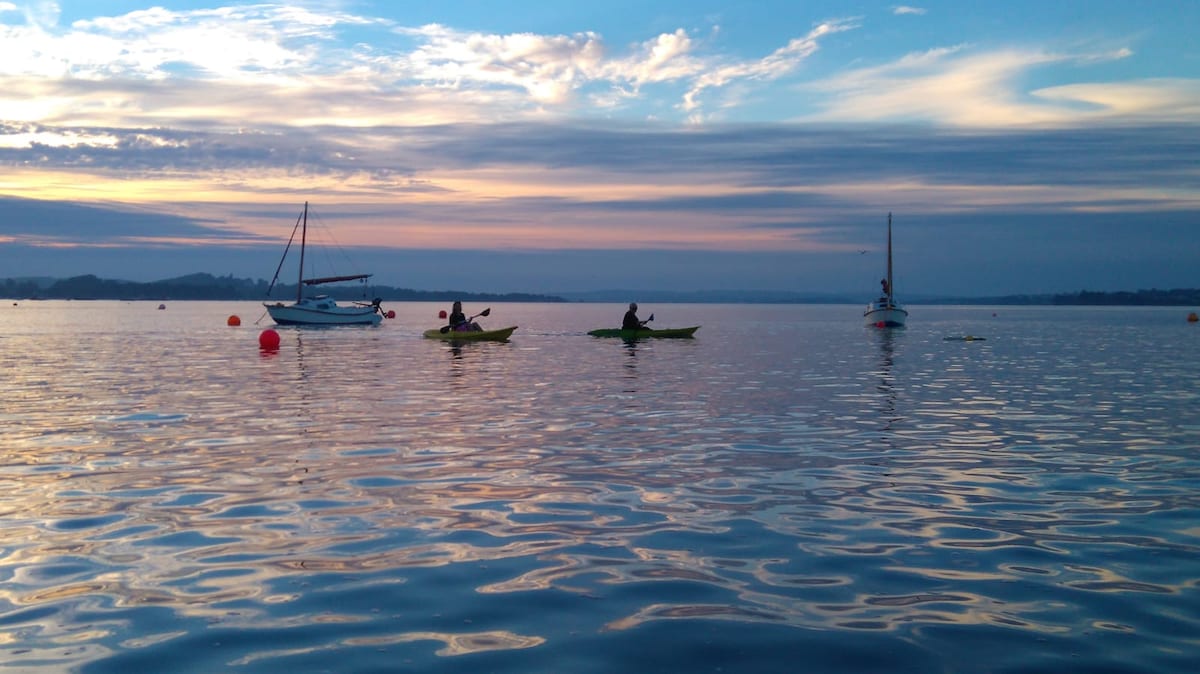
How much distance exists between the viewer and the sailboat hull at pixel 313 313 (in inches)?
2724

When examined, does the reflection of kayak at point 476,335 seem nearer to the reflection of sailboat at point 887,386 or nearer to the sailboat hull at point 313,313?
the reflection of sailboat at point 887,386

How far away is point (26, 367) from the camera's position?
30688mm

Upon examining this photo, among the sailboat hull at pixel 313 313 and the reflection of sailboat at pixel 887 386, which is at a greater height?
the sailboat hull at pixel 313 313

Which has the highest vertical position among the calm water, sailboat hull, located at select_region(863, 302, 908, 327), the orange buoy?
sailboat hull, located at select_region(863, 302, 908, 327)

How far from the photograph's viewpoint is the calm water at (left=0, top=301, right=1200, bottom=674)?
618 centimetres

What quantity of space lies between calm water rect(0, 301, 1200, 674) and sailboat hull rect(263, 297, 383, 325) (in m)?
49.2

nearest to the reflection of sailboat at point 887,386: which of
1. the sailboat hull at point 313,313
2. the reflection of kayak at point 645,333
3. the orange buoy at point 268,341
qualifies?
the reflection of kayak at point 645,333

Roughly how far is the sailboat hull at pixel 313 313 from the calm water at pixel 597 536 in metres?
49.2

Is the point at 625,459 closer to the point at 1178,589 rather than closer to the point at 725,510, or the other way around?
the point at 725,510

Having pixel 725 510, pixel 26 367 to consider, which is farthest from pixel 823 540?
pixel 26 367

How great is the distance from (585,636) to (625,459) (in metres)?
7.01

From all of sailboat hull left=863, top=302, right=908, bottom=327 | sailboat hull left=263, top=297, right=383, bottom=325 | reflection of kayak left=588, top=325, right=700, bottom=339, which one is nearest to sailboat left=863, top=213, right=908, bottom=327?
sailboat hull left=863, top=302, right=908, bottom=327

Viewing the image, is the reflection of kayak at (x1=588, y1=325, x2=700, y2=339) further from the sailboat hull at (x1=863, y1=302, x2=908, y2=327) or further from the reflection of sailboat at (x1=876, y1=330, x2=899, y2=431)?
the sailboat hull at (x1=863, y1=302, x2=908, y2=327)

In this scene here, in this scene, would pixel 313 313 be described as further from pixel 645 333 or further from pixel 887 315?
pixel 887 315
